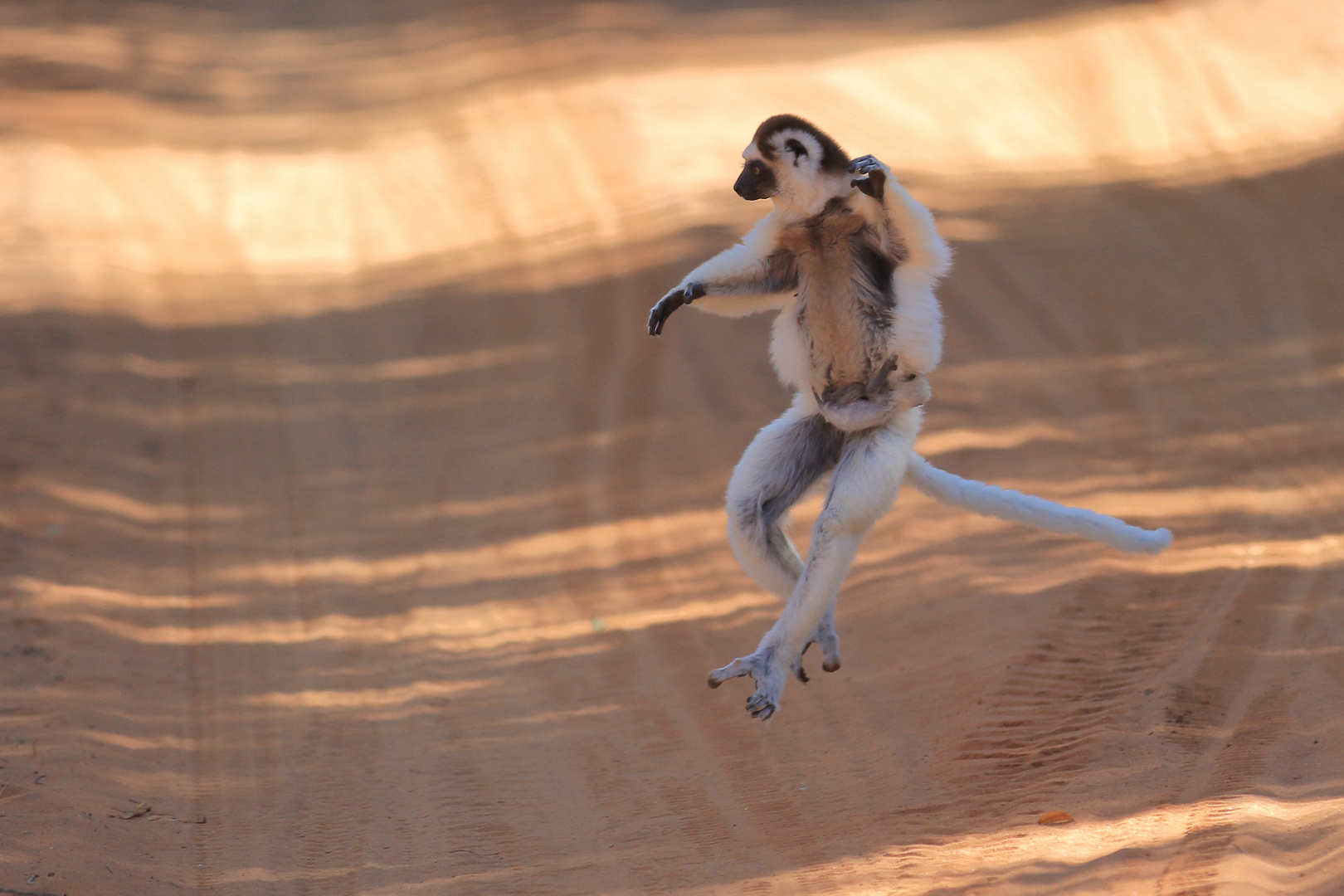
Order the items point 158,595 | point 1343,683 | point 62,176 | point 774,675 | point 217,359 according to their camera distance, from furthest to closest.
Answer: point 62,176, point 217,359, point 158,595, point 1343,683, point 774,675

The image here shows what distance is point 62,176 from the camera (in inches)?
512

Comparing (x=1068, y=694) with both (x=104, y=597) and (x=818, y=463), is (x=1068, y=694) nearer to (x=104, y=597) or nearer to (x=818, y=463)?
(x=818, y=463)

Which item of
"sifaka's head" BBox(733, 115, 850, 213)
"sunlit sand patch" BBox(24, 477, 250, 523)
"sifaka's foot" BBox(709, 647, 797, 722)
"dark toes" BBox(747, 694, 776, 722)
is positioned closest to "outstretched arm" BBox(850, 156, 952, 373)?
"sifaka's head" BBox(733, 115, 850, 213)

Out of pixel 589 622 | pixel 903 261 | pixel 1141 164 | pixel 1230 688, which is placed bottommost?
pixel 589 622

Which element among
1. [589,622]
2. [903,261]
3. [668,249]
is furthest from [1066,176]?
[903,261]

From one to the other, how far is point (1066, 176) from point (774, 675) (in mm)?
10270

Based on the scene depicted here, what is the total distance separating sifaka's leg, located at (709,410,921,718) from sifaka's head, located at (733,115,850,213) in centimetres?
106

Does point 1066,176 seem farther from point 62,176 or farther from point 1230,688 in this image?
point 62,176

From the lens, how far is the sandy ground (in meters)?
5.72

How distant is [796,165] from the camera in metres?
4.82

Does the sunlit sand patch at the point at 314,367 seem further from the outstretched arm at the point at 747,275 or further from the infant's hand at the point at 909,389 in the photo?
the infant's hand at the point at 909,389

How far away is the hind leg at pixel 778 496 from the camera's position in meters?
5.13

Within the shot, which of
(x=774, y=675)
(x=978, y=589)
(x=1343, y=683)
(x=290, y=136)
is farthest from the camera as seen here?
(x=290, y=136)

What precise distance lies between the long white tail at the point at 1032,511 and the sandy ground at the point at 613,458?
3.77 feet
